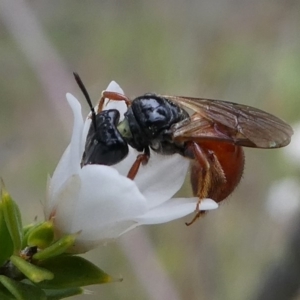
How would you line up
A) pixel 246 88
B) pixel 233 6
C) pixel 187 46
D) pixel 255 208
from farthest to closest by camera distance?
pixel 233 6
pixel 187 46
pixel 246 88
pixel 255 208

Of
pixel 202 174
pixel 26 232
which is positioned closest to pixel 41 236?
pixel 26 232

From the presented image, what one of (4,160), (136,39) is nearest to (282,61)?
(136,39)

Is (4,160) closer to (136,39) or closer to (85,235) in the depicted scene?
(136,39)

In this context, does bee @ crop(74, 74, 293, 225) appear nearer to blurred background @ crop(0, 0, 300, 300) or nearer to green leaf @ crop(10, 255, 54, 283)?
green leaf @ crop(10, 255, 54, 283)

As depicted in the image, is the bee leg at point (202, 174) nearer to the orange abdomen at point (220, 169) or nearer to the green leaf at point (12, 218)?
the orange abdomen at point (220, 169)

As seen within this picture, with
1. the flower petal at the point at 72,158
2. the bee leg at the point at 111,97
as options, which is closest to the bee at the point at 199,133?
the bee leg at the point at 111,97

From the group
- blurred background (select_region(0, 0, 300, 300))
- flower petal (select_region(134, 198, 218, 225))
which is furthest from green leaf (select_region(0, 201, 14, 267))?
blurred background (select_region(0, 0, 300, 300))

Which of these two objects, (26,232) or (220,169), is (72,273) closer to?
(26,232)
